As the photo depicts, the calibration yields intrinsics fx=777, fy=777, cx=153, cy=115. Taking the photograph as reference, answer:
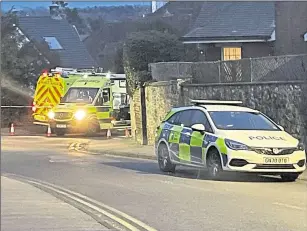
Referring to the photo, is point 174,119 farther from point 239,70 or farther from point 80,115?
point 80,115

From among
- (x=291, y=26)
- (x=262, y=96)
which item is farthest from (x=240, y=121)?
(x=291, y=26)

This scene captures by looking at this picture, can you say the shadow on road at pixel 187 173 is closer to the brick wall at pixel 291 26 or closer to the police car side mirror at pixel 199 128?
the police car side mirror at pixel 199 128

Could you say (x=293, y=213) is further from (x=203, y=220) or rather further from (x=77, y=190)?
(x=77, y=190)

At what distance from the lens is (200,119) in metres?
15.2

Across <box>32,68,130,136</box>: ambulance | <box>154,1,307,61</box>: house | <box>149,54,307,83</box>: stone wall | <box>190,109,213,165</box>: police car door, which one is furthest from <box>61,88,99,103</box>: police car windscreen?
<box>190,109,213,165</box>: police car door

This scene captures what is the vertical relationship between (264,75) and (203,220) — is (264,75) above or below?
above

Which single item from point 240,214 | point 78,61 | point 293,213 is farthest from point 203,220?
point 78,61

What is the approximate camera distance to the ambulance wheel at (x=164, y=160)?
1598 cm

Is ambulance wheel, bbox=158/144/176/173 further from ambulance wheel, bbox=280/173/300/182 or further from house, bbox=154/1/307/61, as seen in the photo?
house, bbox=154/1/307/61

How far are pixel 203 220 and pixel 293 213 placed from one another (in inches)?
52.7

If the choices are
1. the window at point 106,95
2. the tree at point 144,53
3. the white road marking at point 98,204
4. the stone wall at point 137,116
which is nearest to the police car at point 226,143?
the white road marking at point 98,204

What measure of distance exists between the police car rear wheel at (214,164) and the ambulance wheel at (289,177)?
1190 mm

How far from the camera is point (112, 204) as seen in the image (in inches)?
430

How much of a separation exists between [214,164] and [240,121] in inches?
48.0
